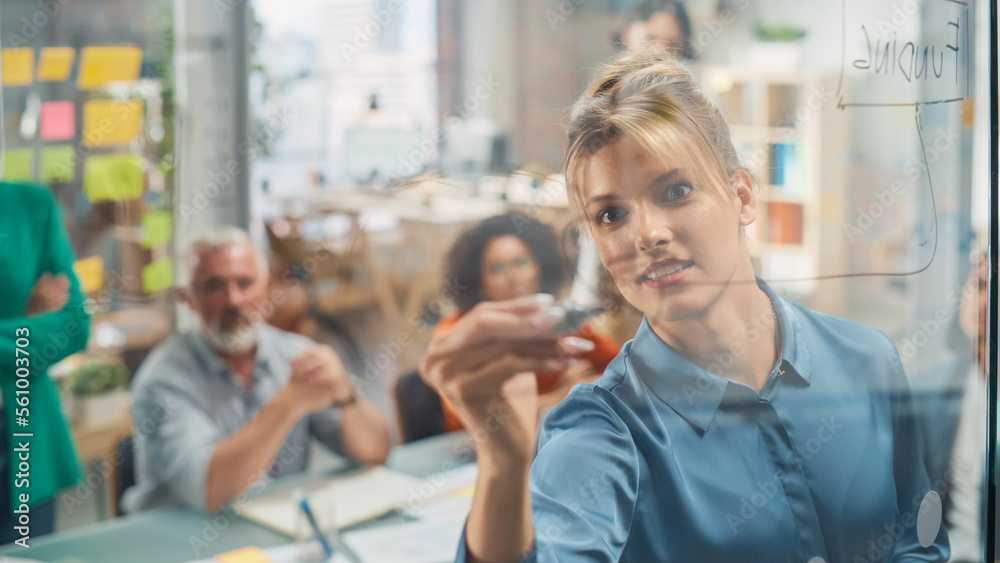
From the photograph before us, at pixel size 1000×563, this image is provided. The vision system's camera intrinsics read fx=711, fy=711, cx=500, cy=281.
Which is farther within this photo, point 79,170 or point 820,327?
point 820,327

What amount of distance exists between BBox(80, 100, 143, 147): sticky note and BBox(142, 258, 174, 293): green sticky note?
143mm

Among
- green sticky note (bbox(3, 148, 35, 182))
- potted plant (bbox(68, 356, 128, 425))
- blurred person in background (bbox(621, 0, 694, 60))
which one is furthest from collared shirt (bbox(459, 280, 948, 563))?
green sticky note (bbox(3, 148, 35, 182))

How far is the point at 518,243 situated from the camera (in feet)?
3.02

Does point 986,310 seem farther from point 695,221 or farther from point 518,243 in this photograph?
point 518,243

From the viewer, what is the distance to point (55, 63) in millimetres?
809

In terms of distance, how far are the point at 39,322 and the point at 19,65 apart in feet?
0.97

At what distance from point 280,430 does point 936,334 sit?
39.2 inches

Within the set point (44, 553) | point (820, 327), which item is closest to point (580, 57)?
point (820, 327)

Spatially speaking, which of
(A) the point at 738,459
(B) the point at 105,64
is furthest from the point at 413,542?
(B) the point at 105,64

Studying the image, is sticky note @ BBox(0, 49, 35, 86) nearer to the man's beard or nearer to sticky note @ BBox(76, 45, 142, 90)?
sticky note @ BBox(76, 45, 142, 90)

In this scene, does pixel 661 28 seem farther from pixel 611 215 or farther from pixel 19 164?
pixel 19 164

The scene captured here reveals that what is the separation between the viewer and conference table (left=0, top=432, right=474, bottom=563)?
2.76ft
